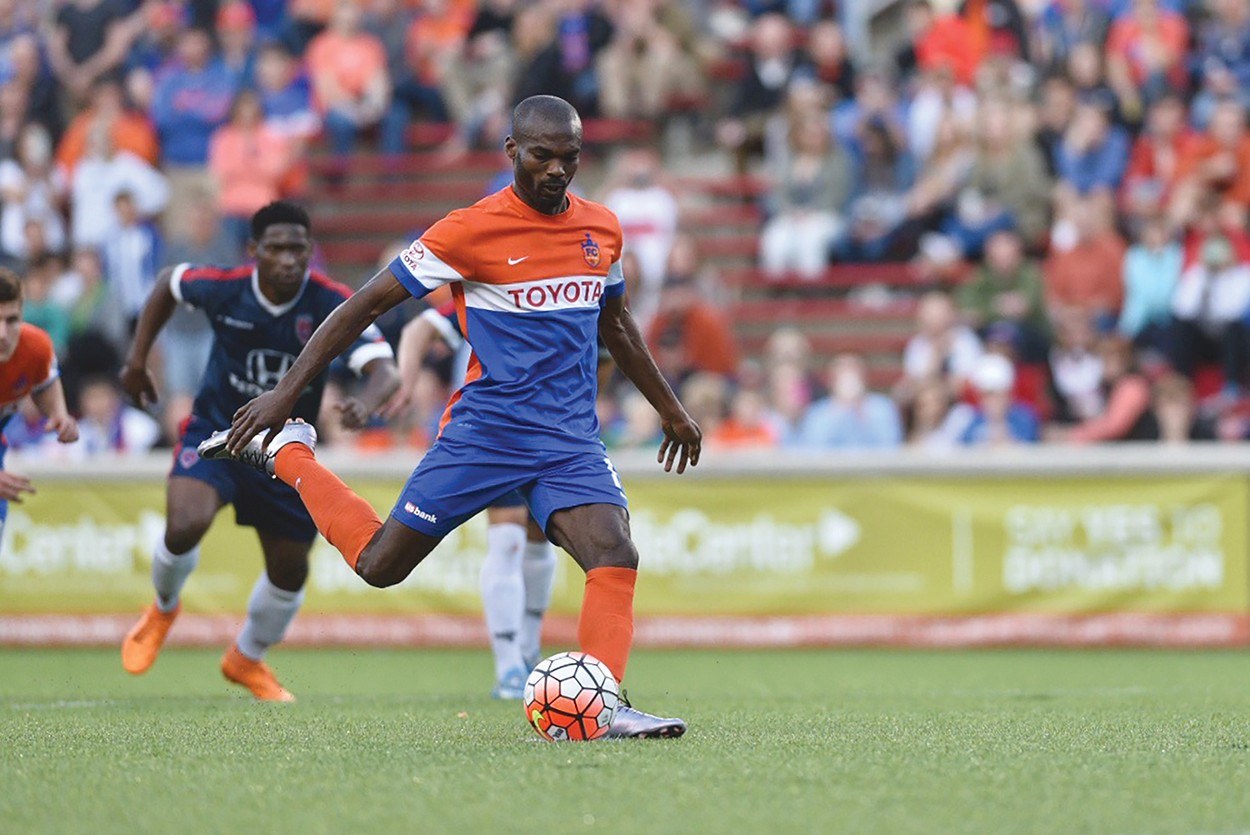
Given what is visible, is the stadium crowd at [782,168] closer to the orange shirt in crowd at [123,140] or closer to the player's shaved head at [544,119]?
the orange shirt in crowd at [123,140]

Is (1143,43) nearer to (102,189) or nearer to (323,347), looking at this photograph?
(102,189)

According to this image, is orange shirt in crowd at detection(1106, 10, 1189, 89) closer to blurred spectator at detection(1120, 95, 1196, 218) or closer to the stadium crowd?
the stadium crowd

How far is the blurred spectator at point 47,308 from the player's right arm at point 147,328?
27.0ft

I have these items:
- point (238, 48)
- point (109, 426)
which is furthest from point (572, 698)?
point (238, 48)

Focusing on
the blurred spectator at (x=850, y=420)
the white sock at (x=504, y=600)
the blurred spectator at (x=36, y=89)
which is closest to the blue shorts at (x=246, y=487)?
the white sock at (x=504, y=600)

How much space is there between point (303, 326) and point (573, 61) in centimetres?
1115

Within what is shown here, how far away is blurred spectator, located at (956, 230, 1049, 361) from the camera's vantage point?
15664 mm

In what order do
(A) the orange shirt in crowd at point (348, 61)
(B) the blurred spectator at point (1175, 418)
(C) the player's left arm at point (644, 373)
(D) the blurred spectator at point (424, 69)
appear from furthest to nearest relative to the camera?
1. (D) the blurred spectator at point (424, 69)
2. (A) the orange shirt in crowd at point (348, 61)
3. (B) the blurred spectator at point (1175, 418)
4. (C) the player's left arm at point (644, 373)

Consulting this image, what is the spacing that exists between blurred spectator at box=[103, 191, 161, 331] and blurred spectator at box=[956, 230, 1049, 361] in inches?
308

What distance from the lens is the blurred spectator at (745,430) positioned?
14.5 m

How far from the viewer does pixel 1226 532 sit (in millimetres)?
13195

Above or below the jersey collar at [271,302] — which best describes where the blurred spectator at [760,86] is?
above

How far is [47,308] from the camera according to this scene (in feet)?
56.2

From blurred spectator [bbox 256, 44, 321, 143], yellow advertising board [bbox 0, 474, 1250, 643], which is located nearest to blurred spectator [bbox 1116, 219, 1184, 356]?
yellow advertising board [bbox 0, 474, 1250, 643]
